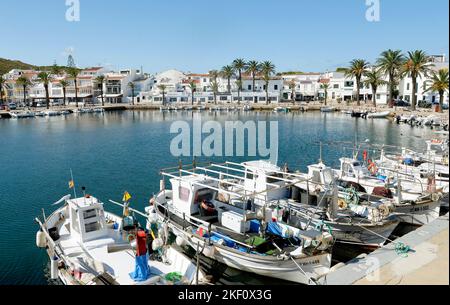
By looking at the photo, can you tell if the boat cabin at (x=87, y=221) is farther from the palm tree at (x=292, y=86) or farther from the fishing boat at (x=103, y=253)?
the palm tree at (x=292, y=86)

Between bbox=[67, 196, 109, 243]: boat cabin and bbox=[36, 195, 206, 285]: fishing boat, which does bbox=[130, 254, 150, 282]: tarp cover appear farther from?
bbox=[67, 196, 109, 243]: boat cabin

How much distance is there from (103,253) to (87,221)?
178 centimetres

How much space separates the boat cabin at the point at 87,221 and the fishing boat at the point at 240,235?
325 cm

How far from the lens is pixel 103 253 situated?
14.7 metres

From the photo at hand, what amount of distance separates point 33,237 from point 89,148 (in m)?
28.3

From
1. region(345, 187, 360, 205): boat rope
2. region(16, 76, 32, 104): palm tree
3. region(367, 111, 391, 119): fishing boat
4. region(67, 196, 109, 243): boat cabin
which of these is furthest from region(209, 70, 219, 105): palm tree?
region(67, 196, 109, 243): boat cabin

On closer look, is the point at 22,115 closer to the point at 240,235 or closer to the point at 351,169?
the point at 351,169

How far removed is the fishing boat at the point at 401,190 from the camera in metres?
20.2

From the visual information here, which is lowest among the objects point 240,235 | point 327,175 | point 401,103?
point 240,235

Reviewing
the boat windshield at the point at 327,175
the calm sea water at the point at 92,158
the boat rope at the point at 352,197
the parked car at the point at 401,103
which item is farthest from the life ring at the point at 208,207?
the parked car at the point at 401,103

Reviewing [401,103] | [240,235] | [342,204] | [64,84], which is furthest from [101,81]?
[240,235]

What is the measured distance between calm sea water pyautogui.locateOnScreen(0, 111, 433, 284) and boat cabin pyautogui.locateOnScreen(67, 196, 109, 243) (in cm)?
236
